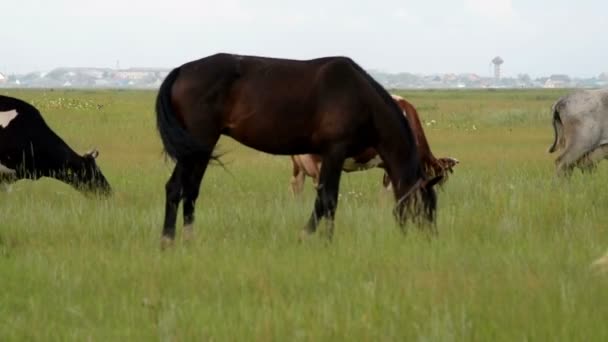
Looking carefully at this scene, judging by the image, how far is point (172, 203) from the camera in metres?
8.55

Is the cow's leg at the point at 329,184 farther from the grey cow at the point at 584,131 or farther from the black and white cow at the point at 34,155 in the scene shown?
the grey cow at the point at 584,131

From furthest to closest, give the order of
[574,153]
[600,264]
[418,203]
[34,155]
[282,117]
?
[574,153]
[34,155]
[282,117]
[418,203]
[600,264]

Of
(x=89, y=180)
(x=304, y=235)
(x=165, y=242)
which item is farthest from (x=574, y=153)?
(x=165, y=242)

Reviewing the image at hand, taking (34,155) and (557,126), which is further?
(557,126)

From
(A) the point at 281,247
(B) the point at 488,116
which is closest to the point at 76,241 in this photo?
(A) the point at 281,247

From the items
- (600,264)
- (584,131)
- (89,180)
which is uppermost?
(584,131)

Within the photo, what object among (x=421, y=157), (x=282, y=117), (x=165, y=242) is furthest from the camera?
(x=421, y=157)

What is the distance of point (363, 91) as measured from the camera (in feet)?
28.7

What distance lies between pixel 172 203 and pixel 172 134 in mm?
584

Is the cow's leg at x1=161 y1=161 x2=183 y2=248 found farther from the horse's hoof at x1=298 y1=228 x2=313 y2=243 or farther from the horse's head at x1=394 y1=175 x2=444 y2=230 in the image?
the horse's head at x1=394 y1=175 x2=444 y2=230

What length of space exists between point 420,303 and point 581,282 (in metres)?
1.10

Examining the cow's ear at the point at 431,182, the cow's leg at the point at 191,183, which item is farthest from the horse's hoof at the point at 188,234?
the cow's ear at the point at 431,182

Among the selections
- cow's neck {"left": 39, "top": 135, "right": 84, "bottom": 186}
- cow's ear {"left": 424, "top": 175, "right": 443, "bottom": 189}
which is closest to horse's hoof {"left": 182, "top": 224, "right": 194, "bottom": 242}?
cow's ear {"left": 424, "top": 175, "right": 443, "bottom": 189}

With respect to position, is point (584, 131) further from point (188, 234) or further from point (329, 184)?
point (188, 234)
